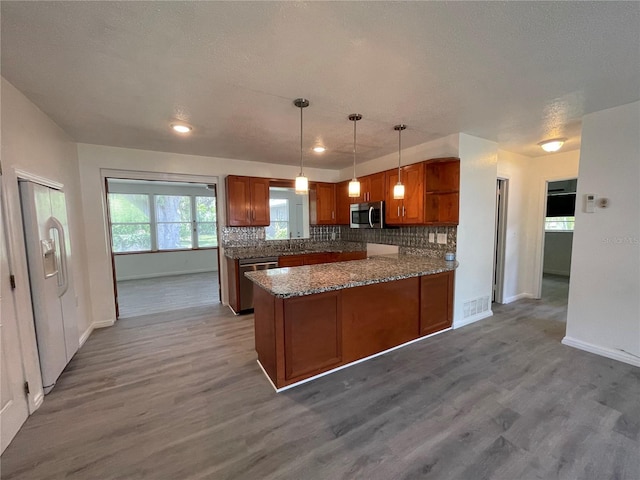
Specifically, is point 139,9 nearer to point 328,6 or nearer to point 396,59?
point 328,6

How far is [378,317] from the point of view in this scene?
2.70 metres

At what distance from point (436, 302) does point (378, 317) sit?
0.95 m

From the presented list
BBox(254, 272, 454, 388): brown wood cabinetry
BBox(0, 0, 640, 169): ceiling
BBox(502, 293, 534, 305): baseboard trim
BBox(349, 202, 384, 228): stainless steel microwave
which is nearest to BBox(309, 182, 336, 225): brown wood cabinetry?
BBox(349, 202, 384, 228): stainless steel microwave

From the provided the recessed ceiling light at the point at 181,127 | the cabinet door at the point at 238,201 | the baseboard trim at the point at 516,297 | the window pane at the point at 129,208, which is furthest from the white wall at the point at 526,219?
the window pane at the point at 129,208

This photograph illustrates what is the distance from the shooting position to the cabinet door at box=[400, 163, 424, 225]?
3379 millimetres

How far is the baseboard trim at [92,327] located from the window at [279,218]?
377cm

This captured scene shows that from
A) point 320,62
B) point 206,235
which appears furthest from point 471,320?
point 206,235

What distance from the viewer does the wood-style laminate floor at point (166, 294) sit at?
4.44 meters

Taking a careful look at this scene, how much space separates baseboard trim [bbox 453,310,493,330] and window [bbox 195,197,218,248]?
252 inches

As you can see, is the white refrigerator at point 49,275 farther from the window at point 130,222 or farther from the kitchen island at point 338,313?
the window at point 130,222

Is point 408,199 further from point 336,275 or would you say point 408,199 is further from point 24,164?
point 24,164

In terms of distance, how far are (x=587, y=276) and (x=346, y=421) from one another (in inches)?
115

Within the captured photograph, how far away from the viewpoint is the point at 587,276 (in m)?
2.77

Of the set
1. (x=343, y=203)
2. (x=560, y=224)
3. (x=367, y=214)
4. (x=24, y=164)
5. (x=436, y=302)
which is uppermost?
(x=24, y=164)
